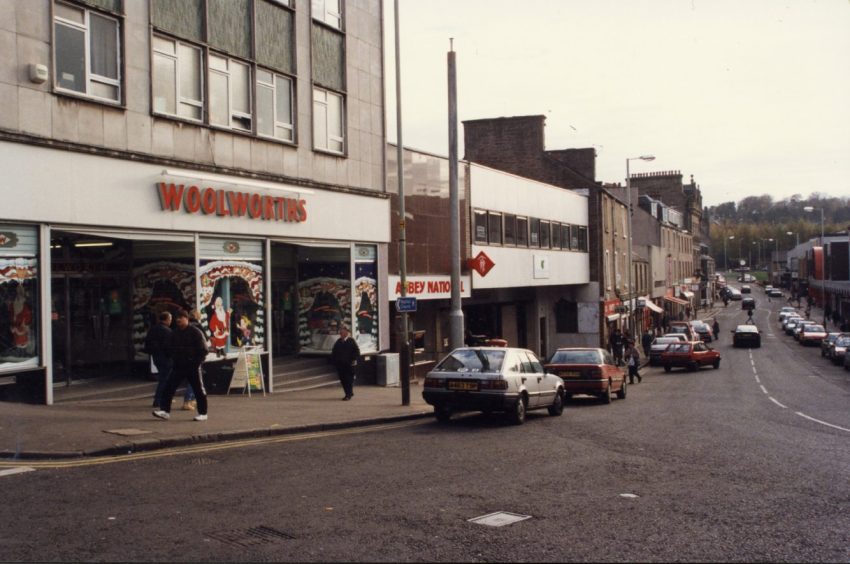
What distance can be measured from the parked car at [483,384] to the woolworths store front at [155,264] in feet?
17.7

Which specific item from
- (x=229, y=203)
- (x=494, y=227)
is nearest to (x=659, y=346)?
(x=494, y=227)

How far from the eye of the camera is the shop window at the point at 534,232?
3753cm

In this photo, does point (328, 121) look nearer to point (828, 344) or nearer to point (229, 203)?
point (229, 203)

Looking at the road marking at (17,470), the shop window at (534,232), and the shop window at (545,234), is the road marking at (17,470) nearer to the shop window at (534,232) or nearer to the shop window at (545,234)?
the shop window at (534,232)

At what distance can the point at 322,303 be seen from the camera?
23141 mm

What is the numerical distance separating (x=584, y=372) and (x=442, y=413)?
710 cm

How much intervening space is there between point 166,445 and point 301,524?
4.86 m

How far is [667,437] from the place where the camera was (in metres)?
14.3

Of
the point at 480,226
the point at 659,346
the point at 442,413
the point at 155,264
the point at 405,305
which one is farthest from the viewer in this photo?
the point at 659,346

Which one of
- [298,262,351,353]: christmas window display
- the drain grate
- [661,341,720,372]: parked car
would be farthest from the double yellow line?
[661,341,720,372]: parked car

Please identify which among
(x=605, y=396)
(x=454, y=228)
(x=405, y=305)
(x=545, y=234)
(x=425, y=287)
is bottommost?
(x=605, y=396)

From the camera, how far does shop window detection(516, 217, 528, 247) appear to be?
118 feet

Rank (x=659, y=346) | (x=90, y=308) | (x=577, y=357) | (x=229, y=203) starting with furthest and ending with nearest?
1. (x=659, y=346)
2. (x=577, y=357)
3. (x=229, y=203)
4. (x=90, y=308)

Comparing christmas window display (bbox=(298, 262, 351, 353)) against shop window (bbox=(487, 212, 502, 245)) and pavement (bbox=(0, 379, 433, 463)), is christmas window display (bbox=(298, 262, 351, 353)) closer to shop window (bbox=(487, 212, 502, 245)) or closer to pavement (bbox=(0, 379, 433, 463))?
pavement (bbox=(0, 379, 433, 463))
